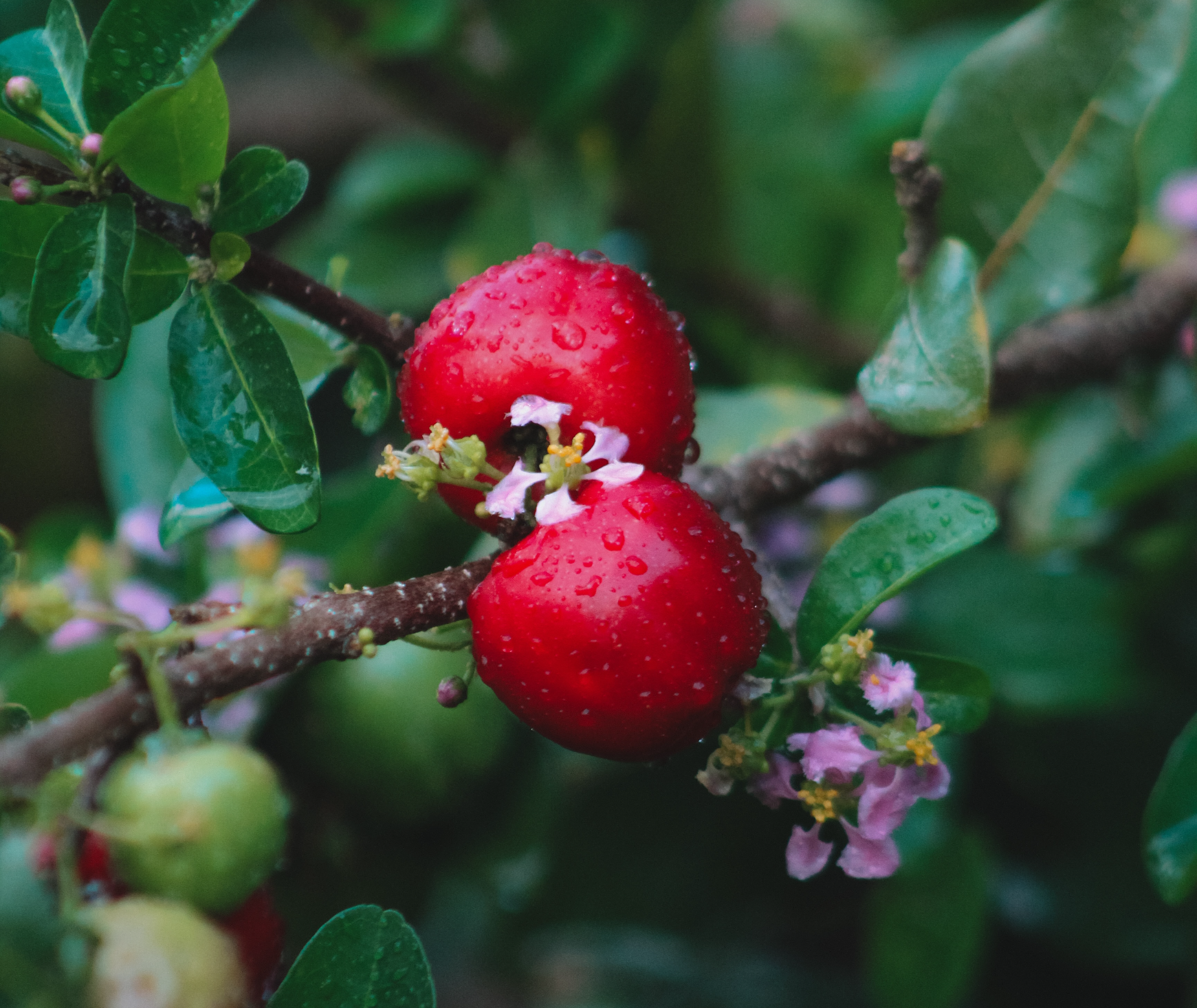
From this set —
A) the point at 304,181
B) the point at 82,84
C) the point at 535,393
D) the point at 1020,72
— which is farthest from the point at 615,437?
the point at 1020,72

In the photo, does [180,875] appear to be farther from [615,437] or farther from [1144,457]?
[1144,457]

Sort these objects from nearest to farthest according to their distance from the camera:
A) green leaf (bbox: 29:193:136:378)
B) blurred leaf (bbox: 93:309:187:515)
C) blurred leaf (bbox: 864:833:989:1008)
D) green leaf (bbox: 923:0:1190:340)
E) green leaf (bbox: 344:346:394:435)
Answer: green leaf (bbox: 29:193:136:378)
green leaf (bbox: 344:346:394:435)
green leaf (bbox: 923:0:1190:340)
blurred leaf (bbox: 864:833:989:1008)
blurred leaf (bbox: 93:309:187:515)

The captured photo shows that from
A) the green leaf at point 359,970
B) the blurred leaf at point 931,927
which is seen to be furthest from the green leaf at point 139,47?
the blurred leaf at point 931,927

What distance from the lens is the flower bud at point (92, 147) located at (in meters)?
0.51

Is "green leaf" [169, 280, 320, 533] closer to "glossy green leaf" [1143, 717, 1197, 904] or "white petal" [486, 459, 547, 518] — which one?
"white petal" [486, 459, 547, 518]

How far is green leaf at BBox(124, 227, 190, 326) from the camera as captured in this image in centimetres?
57

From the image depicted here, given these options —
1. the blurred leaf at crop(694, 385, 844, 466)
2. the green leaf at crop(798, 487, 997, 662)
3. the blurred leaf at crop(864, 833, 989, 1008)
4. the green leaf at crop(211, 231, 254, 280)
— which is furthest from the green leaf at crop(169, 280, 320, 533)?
the blurred leaf at crop(864, 833, 989, 1008)

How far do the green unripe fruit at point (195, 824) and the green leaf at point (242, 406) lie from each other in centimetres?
15

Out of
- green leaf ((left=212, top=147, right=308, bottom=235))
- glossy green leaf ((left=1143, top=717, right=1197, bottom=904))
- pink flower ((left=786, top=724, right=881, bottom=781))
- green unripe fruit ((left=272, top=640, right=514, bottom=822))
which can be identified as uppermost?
green leaf ((left=212, top=147, right=308, bottom=235))

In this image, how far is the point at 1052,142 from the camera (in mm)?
892

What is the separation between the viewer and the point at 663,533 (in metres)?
0.50

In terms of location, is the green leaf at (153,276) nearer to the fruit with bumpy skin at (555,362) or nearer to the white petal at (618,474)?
the fruit with bumpy skin at (555,362)

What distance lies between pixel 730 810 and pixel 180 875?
2.75ft

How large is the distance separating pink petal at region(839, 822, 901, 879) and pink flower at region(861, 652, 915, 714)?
0.22 ft
